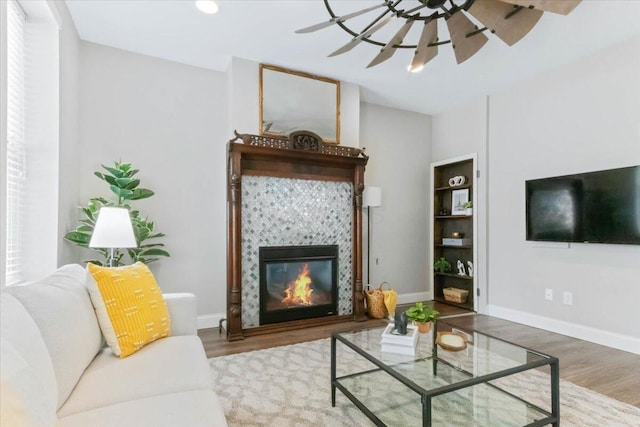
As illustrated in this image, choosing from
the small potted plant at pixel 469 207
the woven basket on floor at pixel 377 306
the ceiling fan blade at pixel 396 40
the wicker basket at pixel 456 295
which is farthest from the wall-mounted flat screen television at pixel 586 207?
the ceiling fan blade at pixel 396 40

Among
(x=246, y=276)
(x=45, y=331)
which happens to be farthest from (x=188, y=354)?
(x=246, y=276)

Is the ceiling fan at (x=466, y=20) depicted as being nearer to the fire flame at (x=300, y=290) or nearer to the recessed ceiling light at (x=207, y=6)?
the recessed ceiling light at (x=207, y=6)

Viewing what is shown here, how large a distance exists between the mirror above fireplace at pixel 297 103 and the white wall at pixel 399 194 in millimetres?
829

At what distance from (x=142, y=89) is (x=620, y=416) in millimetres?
4511

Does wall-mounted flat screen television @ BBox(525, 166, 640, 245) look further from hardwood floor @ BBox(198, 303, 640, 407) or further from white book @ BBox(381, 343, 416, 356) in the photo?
white book @ BBox(381, 343, 416, 356)

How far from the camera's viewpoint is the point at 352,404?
79.1 inches

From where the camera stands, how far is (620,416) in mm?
1899

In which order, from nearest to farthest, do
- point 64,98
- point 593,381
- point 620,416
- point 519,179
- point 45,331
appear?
1. point 45,331
2. point 620,416
3. point 593,381
4. point 64,98
5. point 519,179

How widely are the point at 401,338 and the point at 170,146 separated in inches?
115

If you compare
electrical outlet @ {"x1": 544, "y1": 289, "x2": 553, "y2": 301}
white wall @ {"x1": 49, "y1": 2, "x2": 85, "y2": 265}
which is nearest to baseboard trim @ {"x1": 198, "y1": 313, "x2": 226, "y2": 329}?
white wall @ {"x1": 49, "y1": 2, "x2": 85, "y2": 265}

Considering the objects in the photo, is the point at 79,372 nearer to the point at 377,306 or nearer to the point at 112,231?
the point at 112,231

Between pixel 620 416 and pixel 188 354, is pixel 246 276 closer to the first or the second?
pixel 188 354

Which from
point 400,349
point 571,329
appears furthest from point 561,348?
point 400,349

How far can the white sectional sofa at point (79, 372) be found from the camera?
827 millimetres
